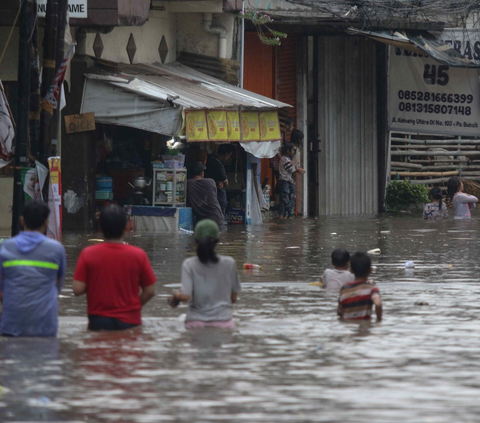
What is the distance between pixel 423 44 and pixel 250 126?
16.8 feet

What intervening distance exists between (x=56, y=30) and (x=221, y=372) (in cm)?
699

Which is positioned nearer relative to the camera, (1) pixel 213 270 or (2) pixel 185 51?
(1) pixel 213 270

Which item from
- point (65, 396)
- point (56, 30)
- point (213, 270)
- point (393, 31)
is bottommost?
point (65, 396)

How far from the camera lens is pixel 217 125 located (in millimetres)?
18531

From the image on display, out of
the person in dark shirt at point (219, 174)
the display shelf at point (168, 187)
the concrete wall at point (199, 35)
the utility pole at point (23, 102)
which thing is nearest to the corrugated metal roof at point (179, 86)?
the concrete wall at point (199, 35)

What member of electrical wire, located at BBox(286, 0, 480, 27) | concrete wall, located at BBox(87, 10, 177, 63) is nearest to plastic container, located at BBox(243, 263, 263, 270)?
concrete wall, located at BBox(87, 10, 177, 63)

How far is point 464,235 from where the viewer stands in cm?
1733

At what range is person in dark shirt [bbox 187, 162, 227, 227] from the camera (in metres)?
18.2

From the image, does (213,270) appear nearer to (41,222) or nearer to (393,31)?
(41,222)

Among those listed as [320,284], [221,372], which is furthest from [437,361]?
[320,284]

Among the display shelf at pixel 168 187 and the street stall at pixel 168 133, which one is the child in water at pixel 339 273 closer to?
the street stall at pixel 168 133

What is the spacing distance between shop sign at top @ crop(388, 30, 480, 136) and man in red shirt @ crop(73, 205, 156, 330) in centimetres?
1823

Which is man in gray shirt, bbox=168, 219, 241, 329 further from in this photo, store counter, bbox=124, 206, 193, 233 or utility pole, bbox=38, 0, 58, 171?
store counter, bbox=124, 206, 193, 233

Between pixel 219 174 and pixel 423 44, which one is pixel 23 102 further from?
pixel 423 44
